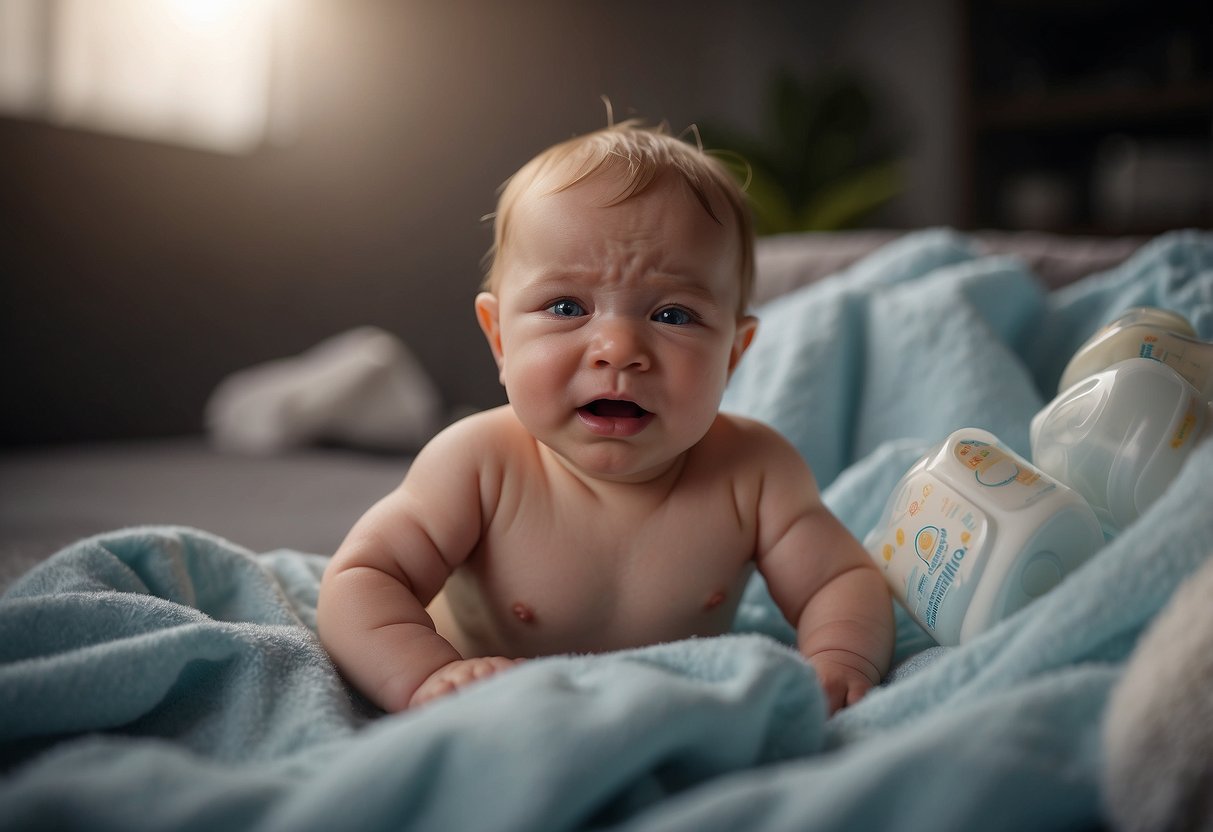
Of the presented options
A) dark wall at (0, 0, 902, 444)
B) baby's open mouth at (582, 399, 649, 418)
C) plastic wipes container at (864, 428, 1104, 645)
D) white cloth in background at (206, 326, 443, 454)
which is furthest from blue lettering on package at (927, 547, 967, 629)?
dark wall at (0, 0, 902, 444)

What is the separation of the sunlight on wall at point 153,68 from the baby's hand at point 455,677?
1.84m

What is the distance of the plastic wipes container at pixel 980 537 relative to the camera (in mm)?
589

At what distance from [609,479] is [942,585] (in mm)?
252

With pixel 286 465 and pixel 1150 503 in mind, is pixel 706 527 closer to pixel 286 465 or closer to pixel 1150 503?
pixel 1150 503

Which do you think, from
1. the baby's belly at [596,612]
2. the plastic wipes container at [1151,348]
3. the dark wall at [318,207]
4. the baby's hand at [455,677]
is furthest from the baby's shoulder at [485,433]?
the dark wall at [318,207]

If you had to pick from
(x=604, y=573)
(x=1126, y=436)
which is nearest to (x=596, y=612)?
(x=604, y=573)

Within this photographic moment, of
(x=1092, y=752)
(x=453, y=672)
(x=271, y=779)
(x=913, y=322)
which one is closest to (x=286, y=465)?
(x=913, y=322)

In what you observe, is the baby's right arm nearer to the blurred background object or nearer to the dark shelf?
the blurred background object

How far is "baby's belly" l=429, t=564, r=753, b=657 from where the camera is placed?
0.73 meters

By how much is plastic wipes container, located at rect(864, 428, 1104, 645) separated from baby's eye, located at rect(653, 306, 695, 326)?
0.64ft

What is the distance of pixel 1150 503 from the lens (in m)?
0.62

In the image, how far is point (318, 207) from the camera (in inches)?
98.9

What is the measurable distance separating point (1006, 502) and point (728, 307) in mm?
237

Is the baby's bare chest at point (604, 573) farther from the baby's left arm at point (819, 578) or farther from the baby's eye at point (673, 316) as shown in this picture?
the baby's eye at point (673, 316)
